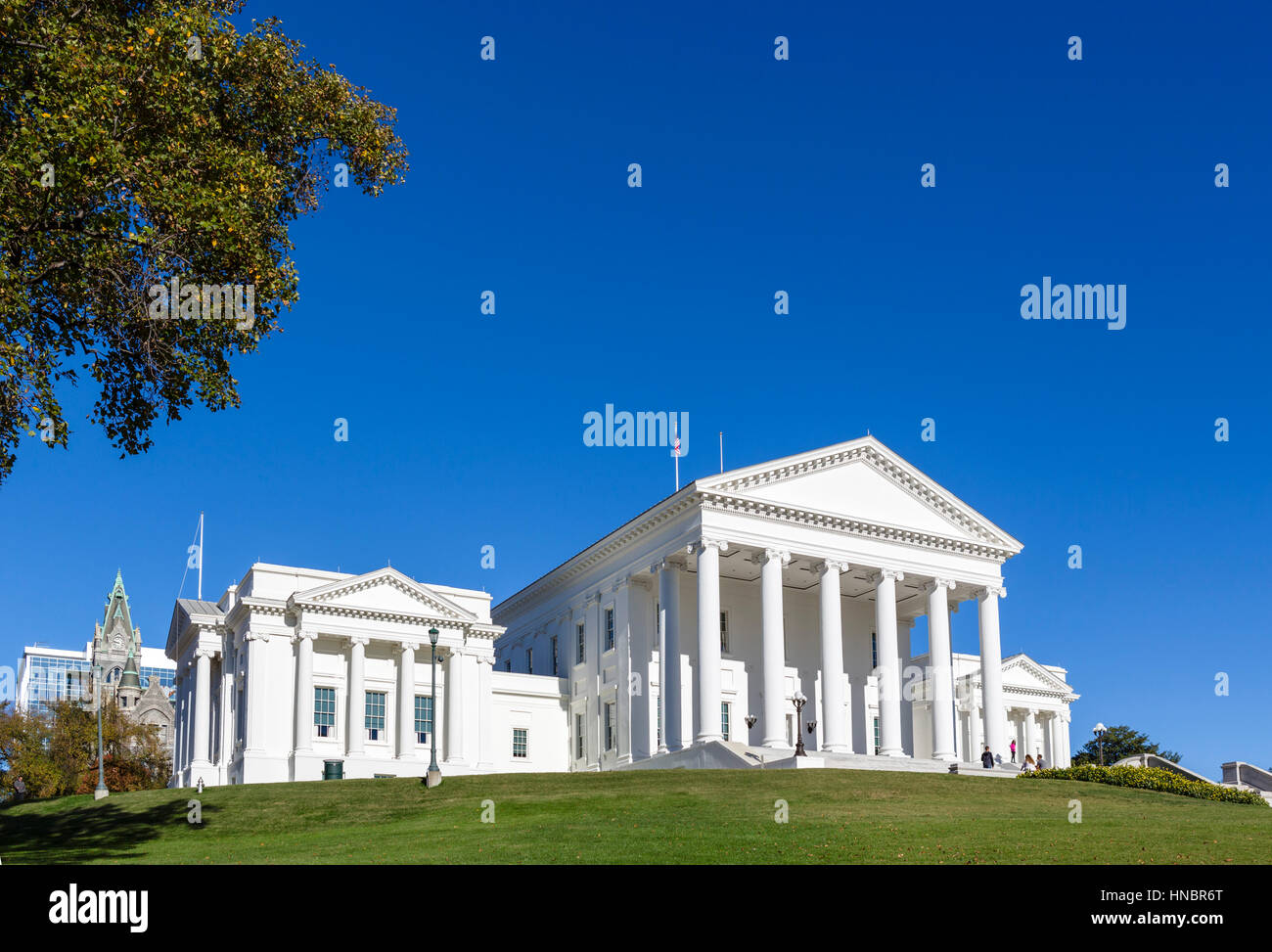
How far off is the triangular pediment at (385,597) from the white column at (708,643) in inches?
561

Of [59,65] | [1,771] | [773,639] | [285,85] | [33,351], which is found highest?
[285,85]

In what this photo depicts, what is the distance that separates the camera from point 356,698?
57.8m

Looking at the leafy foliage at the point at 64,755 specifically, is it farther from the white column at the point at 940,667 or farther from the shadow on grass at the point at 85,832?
the white column at the point at 940,667

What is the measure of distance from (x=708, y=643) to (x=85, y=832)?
25730 millimetres

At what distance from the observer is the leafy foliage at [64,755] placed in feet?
251

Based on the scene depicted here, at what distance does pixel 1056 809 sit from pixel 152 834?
2272 centimetres

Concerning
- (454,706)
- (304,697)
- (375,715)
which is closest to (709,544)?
(454,706)

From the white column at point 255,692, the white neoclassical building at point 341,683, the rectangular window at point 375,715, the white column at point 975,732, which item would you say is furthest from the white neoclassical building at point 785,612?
the white column at point 255,692

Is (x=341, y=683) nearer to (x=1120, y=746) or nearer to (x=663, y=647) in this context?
(x=663, y=647)

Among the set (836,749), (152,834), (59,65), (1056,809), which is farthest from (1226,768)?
(59,65)

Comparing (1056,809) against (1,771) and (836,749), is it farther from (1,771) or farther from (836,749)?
(1,771)

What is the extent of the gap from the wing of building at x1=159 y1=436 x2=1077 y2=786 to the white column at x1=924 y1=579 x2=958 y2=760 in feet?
0.34

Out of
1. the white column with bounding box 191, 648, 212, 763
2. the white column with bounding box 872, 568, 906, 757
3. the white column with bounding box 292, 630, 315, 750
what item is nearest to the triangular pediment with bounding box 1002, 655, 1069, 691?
the white column with bounding box 872, 568, 906, 757
